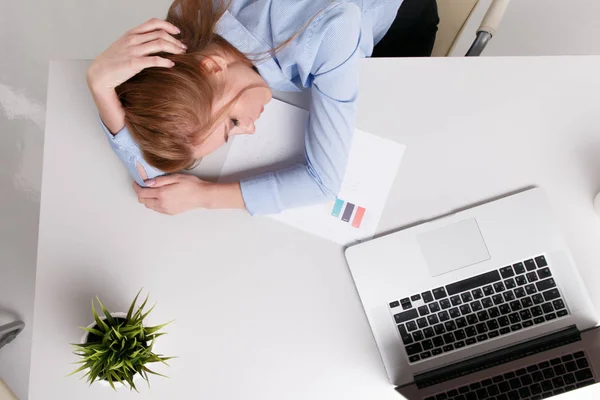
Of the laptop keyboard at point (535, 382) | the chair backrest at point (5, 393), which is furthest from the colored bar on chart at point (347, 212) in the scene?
the chair backrest at point (5, 393)

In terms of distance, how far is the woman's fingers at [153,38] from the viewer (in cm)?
72

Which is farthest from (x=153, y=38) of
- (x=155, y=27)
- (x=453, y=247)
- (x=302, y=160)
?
(x=453, y=247)

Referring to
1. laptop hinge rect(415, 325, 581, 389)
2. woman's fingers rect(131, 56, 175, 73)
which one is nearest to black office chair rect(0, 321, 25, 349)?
woman's fingers rect(131, 56, 175, 73)

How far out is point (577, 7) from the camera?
154 cm

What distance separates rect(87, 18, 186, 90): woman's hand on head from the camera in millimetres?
712

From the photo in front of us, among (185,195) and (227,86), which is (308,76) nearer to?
(227,86)

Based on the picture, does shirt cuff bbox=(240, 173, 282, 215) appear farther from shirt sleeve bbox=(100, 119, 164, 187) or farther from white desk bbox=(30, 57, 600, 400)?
shirt sleeve bbox=(100, 119, 164, 187)

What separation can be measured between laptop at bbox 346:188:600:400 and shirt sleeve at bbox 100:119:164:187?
15.0 inches

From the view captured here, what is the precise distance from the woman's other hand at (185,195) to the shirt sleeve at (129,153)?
15 millimetres

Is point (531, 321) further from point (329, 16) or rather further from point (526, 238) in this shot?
point (329, 16)

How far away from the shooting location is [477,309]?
867 millimetres

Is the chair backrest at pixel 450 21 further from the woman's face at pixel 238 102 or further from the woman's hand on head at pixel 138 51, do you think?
the woman's hand on head at pixel 138 51

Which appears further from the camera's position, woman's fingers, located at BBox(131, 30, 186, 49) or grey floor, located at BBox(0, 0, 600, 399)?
grey floor, located at BBox(0, 0, 600, 399)

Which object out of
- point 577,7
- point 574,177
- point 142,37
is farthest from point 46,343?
point 577,7
